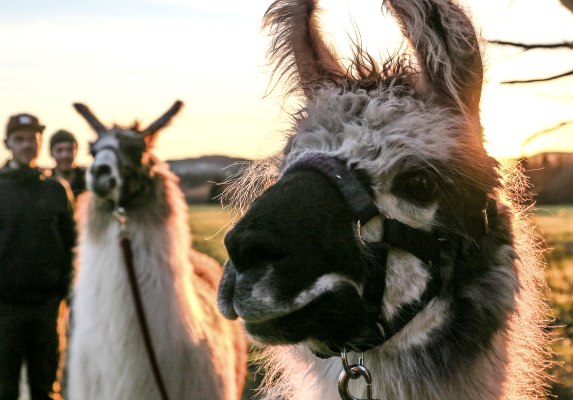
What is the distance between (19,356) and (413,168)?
4.59 meters

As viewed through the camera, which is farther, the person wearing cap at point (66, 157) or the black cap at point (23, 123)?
the person wearing cap at point (66, 157)

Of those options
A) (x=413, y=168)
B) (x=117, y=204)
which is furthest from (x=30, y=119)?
(x=413, y=168)

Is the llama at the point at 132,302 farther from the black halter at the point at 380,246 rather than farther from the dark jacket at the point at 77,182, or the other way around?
the black halter at the point at 380,246

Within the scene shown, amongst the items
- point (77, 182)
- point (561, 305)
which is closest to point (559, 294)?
point (561, 305)

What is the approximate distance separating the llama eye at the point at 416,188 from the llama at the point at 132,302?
2.83 metres

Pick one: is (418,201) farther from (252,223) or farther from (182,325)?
(182,325)

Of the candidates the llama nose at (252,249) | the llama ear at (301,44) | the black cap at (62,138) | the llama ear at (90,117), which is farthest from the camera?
the black cap at (62,138)

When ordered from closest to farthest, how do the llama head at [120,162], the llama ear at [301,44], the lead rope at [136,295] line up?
the llama ear at [301,44] < the lead rope at [136,295] < the llama head at [120,162]

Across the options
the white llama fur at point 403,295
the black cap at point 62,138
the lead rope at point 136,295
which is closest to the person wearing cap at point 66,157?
the black cap at point 62,138

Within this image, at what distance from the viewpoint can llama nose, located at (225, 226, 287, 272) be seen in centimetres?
210

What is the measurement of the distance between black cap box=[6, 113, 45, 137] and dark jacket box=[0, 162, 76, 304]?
34cm

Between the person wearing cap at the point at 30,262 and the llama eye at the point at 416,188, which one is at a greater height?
the llama eye at the point at 416,188

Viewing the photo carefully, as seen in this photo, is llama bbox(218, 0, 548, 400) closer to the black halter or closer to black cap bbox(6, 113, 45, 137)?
the black halter

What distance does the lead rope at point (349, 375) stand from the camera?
2.33m
